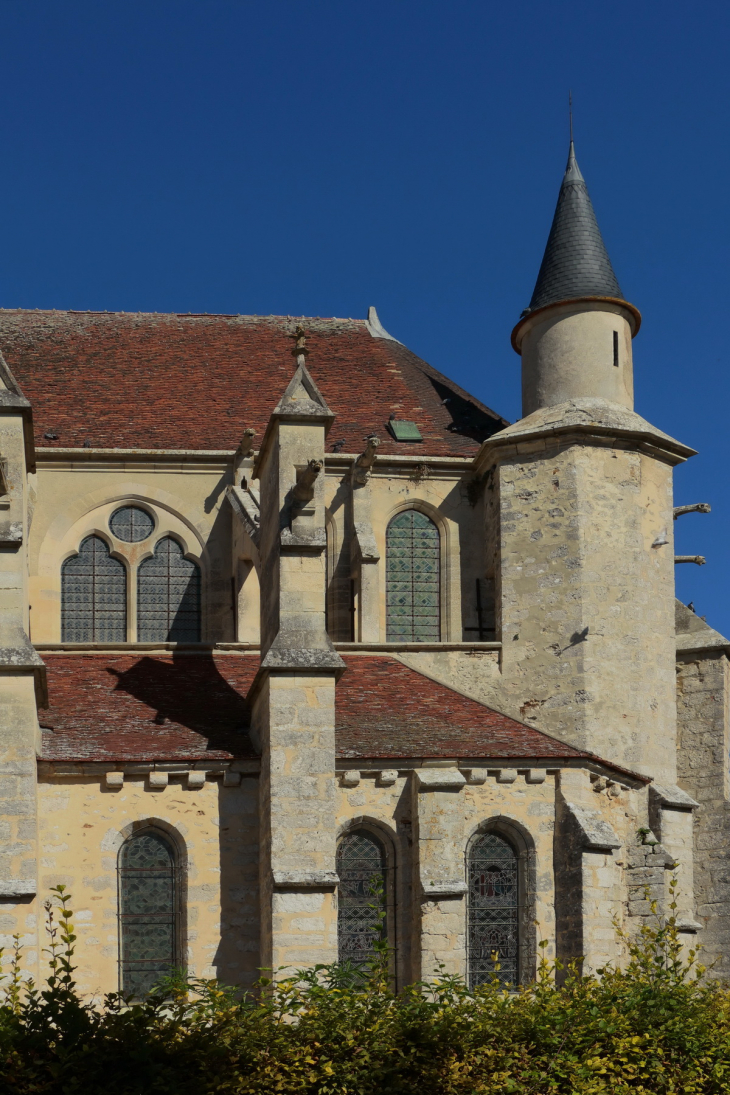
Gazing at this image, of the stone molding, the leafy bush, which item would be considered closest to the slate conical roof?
the stone molding

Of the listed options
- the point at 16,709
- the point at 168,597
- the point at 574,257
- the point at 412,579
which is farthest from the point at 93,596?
the point at 574,257

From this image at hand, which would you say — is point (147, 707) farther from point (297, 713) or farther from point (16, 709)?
point (297, 713)

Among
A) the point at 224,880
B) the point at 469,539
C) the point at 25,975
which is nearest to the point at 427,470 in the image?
the point at 469,539

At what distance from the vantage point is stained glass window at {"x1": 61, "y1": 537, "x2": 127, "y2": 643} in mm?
27359

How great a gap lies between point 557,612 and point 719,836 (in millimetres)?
4397

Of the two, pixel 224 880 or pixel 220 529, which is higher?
pixel 220 529

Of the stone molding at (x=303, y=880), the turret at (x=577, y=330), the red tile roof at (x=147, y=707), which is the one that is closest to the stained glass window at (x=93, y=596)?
the red tile roof at (x=147, y=707)

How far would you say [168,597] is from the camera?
1093 inches

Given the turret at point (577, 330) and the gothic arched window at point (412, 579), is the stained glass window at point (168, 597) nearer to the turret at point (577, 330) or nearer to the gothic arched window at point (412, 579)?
the gothic arched window at point (412, 579)

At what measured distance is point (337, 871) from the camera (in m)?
21.9

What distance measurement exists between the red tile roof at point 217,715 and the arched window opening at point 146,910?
1144 mm

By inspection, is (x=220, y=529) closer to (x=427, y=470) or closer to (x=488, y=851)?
(x=427, y=470)

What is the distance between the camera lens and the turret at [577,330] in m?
27.1

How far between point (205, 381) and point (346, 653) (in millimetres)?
6814
